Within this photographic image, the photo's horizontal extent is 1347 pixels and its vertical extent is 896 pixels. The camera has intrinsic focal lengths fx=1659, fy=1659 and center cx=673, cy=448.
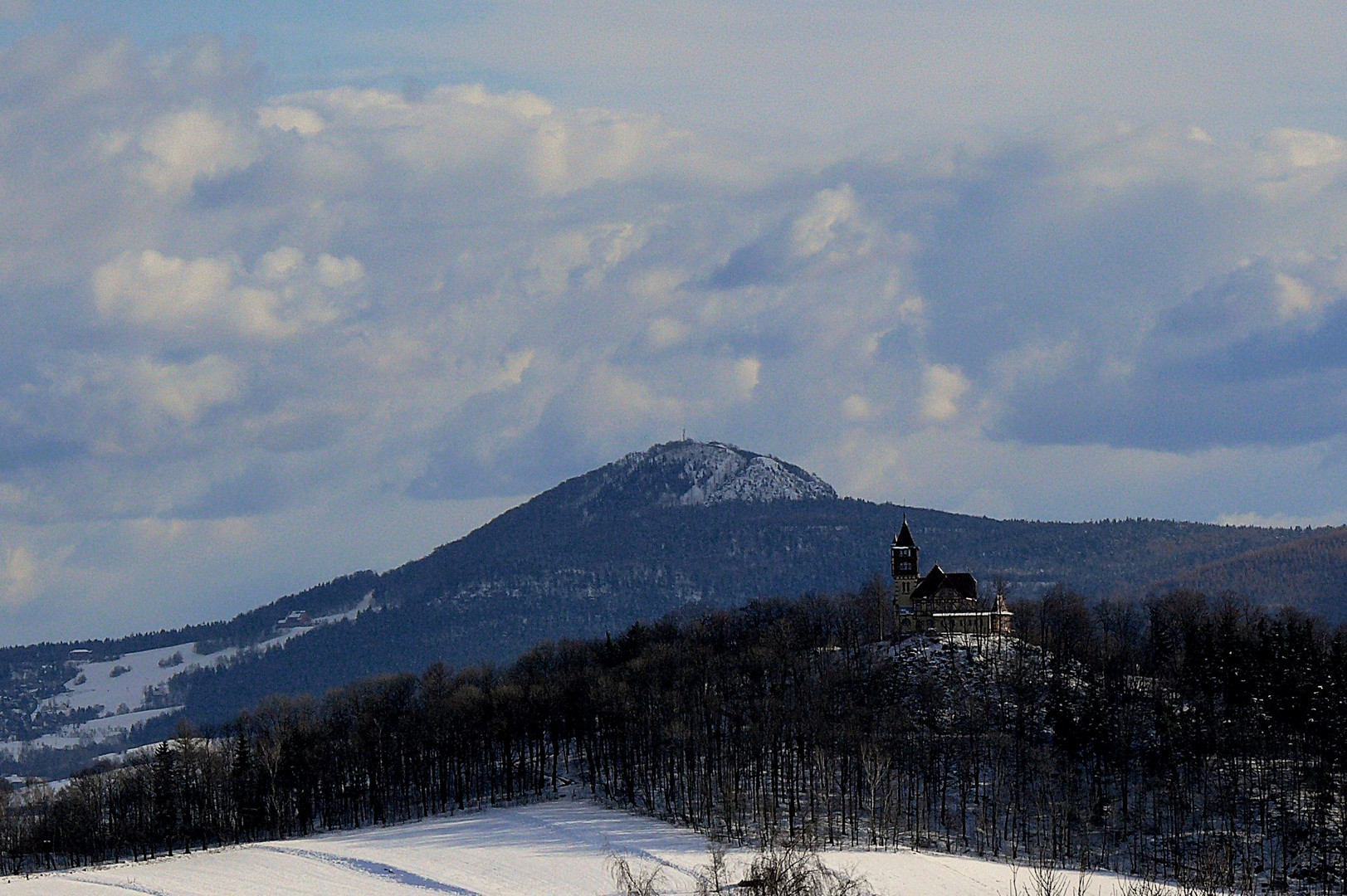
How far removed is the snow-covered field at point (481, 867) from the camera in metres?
132

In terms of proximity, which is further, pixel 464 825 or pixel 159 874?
pixel 464 825

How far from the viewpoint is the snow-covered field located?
132 metres

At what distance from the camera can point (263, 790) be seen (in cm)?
19775

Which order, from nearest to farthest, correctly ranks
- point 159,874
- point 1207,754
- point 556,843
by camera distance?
point 159,874 → point 556,843 → point 1207,754

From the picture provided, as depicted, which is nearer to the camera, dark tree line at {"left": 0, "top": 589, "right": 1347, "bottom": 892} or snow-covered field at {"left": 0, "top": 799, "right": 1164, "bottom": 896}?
snow-covered field at {"left": 0, "top": 799, "right": 1164, "bottom": 896}

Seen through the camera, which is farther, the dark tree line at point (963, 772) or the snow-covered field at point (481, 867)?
the dark tree line at point (963, 772)

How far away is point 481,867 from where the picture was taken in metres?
143

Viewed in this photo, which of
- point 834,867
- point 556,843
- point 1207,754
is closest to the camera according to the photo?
point 834,867

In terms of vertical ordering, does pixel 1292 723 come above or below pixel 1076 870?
above

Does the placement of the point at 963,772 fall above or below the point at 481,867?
above

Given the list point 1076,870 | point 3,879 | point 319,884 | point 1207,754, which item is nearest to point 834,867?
point 1076,870

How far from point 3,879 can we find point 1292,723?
126 m

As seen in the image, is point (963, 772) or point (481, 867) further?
point (963, 772)

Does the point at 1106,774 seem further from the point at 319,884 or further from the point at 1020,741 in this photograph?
the point at 319,884
